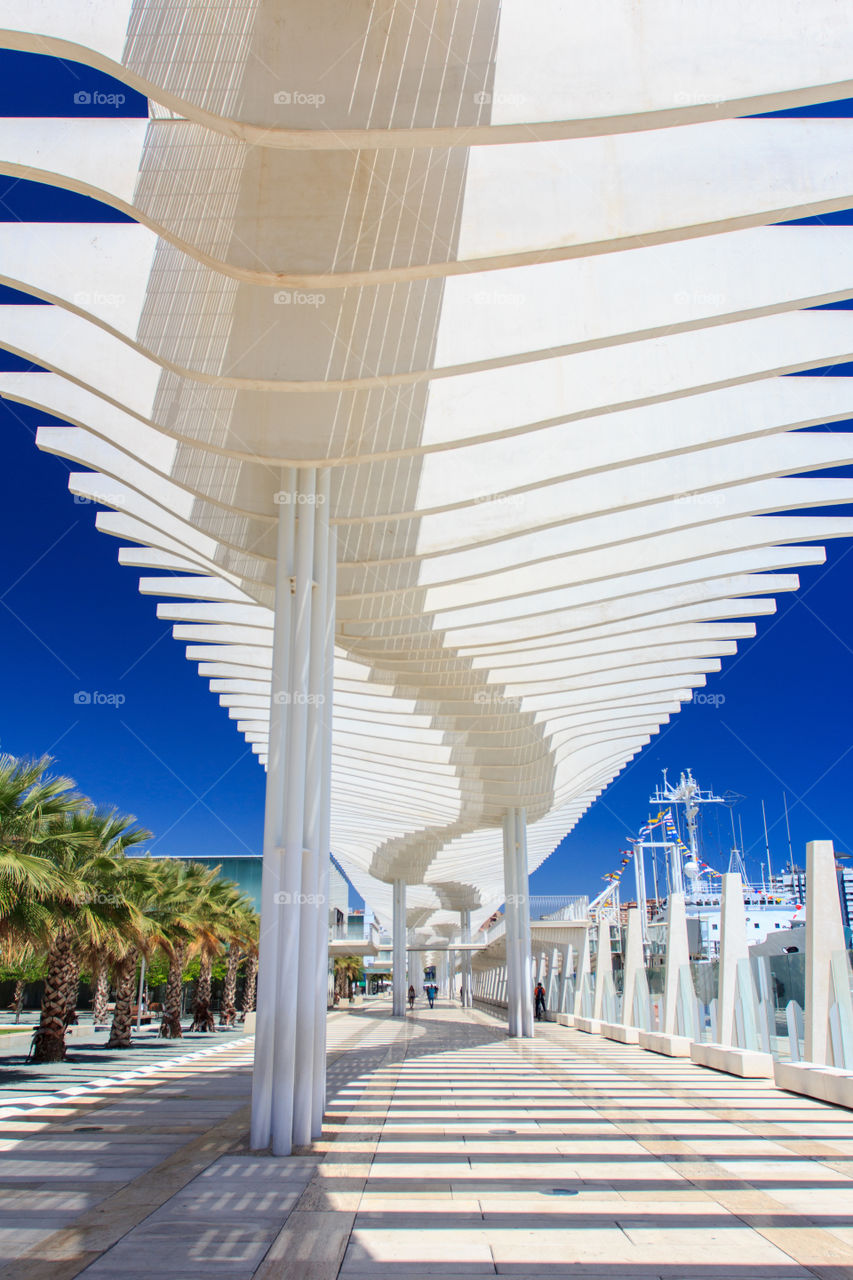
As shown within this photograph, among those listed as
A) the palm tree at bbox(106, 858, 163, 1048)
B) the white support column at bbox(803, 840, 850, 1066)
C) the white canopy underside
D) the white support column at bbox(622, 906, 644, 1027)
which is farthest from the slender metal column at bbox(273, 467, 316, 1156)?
the white support column at bbox(622, 906, 644, 1027)

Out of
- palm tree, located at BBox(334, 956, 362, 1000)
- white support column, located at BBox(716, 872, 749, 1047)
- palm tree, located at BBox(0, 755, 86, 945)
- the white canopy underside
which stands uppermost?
the white canopy underside

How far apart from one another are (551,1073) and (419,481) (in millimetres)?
9528

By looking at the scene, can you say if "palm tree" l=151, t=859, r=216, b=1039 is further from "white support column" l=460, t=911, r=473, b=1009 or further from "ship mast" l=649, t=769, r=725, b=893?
"ship mast" l=649, t=769, r=725, b=893

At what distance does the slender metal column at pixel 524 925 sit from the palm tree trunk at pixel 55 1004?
10657 mm

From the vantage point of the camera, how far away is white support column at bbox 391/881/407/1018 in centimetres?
3621

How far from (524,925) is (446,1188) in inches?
724

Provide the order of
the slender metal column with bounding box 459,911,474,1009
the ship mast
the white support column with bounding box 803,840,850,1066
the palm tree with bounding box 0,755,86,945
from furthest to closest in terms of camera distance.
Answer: the ship mast
the slender metal column with bounding box 459,911,474,1009
the palm tree with bounding box 0,755,86,945
the white support column with bounding box 803,840,850,1066

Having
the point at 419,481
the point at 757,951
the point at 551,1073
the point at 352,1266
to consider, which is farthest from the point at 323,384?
the point at 757,951

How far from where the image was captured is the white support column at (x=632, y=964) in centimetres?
2152

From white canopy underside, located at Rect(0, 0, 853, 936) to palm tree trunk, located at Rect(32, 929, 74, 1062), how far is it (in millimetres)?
A: 8148

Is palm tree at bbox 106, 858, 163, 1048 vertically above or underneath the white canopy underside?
underneath

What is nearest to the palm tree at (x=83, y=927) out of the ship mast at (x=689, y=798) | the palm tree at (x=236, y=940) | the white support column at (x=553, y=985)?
the palm tree at (x=236, y=940)

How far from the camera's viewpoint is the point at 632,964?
21.6 m

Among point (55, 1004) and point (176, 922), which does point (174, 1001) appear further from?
point (55, 1004)
